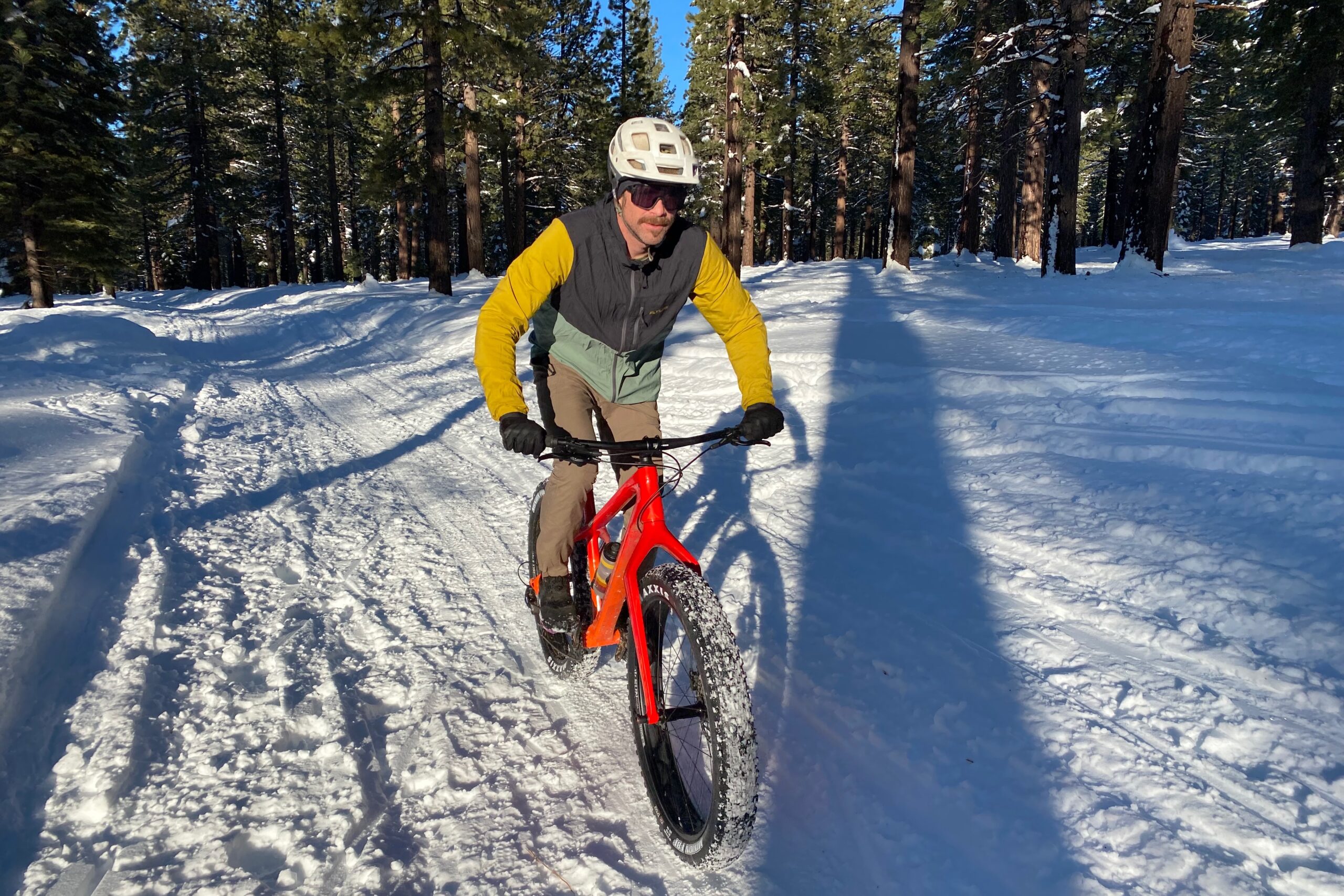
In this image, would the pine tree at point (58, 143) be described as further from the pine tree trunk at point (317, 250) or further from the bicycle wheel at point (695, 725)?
the bicycle wheel at point (695, 725)

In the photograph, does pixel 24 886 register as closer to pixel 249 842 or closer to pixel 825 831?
pixel 249 842

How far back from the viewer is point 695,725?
2.58 m

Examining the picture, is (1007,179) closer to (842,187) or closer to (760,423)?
(842,187)

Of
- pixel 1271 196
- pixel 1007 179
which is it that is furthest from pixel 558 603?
pixel 1271 196

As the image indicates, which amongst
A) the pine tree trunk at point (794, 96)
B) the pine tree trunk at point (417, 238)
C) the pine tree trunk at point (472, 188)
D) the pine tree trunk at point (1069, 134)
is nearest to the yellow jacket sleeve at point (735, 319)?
the pine tree trunk at point (1069, 134)

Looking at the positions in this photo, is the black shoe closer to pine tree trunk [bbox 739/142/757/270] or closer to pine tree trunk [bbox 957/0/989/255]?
pine tree trunk [bbox 957/0/989/255]

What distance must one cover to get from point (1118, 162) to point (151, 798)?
34.5m

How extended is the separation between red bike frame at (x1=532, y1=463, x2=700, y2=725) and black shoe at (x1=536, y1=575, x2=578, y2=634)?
0.68 ft

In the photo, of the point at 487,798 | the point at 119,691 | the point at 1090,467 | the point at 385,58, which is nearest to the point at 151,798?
the point at 119,691

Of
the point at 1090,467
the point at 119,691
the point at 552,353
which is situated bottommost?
the point at 119,691

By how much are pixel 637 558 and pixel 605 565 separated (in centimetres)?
43

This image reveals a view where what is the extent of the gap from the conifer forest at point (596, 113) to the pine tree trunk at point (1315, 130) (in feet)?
0.22

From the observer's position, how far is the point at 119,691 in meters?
3.08

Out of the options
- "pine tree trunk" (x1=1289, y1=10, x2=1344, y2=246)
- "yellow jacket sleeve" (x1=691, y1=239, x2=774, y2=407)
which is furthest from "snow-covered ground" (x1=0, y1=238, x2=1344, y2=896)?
"pine tree trunk" (x1=1289, y1=10, x2=1344, y2=246)
